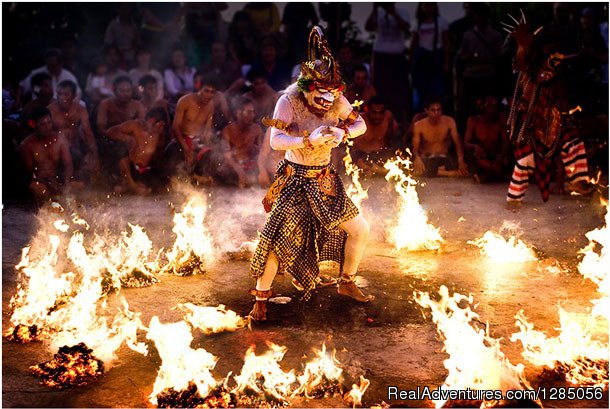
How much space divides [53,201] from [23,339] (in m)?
4.21

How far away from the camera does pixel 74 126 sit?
9.95 meters

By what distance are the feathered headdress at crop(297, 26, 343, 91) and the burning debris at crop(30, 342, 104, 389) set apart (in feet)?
7.65

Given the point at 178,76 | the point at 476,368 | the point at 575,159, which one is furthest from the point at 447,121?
the point at 476,368

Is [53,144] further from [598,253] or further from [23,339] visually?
[598,253]

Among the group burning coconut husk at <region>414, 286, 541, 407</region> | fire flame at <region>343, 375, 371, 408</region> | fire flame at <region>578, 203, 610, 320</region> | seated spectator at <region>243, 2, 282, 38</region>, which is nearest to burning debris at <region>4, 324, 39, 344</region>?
fire flame at <region>343, 375, 371, 408</region>

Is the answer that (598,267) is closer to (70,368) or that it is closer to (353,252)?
(353,252)

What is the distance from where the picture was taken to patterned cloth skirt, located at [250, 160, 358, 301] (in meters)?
4.98

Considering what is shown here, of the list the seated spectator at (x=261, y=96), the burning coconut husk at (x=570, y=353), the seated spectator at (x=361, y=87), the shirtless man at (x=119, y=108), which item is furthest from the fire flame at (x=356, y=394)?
the shirtless man at (x=119, y=108)

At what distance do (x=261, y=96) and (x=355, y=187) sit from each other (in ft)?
7.51

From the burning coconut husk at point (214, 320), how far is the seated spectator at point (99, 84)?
6919 mm

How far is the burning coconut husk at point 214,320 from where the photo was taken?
4.89 meters

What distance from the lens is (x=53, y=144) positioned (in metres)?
9.17

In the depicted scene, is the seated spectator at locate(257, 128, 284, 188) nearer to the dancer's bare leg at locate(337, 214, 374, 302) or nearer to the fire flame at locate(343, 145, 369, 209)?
the fire flame at locate(343, 145, 369, 209)

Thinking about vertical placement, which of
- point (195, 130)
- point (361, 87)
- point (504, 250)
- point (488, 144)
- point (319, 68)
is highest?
point (361, 87)
